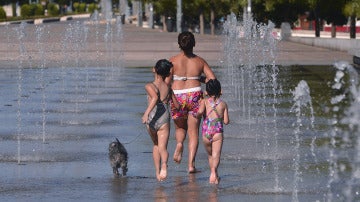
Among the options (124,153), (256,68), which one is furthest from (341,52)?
(124,153)

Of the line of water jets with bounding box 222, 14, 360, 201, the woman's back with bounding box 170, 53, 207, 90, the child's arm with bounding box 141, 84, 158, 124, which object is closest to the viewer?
the line of water jets with bounding box 222, 14, 360, 201

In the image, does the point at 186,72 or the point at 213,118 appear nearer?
the point at 213,118

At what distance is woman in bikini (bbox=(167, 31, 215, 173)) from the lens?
10.7 metres

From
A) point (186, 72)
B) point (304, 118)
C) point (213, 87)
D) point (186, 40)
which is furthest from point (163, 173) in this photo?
point (304, 118)

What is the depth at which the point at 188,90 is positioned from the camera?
1077 cm

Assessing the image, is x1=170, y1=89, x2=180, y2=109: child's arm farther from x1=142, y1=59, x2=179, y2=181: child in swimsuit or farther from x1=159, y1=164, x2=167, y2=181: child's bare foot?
x1=159, y1=164, x2=167, y2=181: child's bare foot

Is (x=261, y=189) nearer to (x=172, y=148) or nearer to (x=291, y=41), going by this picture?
(x=172, y=148)

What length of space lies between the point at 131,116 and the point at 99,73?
11.6m

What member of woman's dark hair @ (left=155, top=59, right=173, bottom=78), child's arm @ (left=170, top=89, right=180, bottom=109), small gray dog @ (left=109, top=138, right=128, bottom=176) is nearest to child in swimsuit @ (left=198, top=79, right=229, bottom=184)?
child's arm @ (left=170, top=89, right=180, bottom=109)

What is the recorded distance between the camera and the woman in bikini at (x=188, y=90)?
1069 centimetres

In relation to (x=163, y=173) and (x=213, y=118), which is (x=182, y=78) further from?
(x=163, y=173)

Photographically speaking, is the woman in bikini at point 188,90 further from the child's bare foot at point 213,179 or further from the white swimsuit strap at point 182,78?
the child's bare foot at point 213,179

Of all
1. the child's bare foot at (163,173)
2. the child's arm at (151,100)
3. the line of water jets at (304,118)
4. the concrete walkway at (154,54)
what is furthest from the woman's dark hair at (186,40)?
the concrete walkway at (154,54)

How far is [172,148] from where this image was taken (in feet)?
42.0
